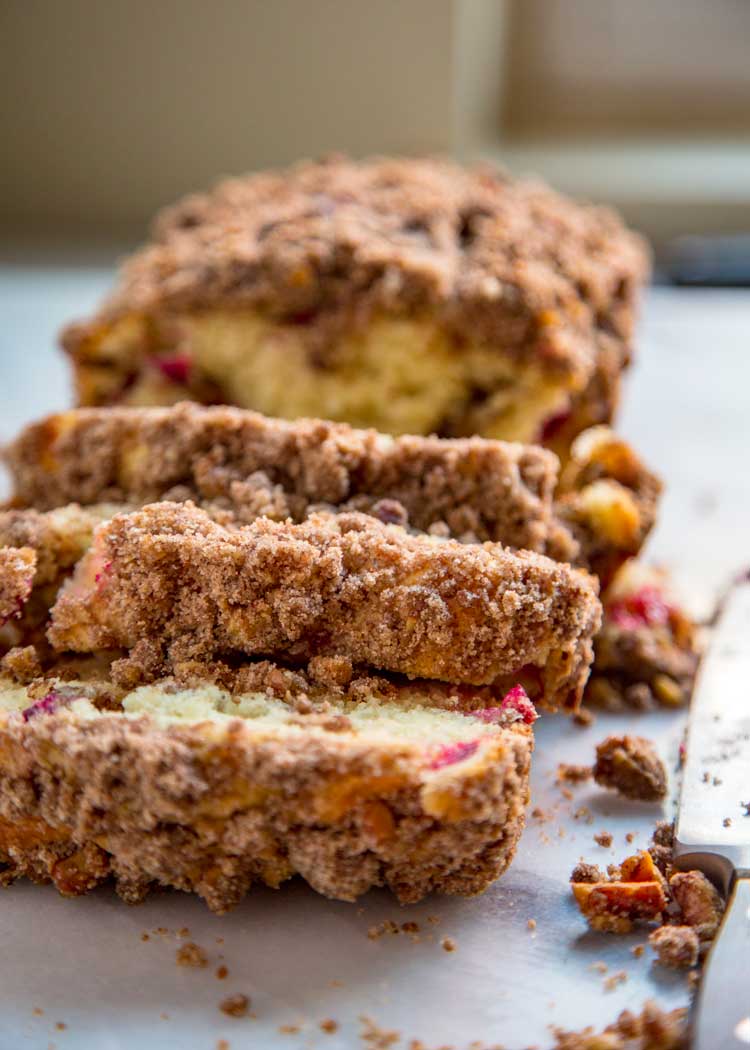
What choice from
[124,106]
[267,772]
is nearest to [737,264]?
[124,106]

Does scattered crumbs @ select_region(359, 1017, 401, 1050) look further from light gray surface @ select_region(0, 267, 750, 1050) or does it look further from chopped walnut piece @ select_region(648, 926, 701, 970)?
chopped walnut piece @ select_region(648, 926, 701, 970)

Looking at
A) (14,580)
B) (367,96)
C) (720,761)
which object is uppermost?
(367,96)

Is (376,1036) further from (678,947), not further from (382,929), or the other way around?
(678,947)

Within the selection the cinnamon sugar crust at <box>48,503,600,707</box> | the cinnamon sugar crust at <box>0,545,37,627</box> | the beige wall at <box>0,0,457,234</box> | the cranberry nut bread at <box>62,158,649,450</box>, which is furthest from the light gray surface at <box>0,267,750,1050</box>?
the beige wall at <box>0,0,457,234</box>

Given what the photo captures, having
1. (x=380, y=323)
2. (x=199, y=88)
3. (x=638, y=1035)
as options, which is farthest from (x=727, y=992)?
(x=199, y=88)

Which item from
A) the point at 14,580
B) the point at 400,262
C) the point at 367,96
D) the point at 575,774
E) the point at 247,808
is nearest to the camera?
the point at 247,808

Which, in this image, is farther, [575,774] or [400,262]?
[400,262]
